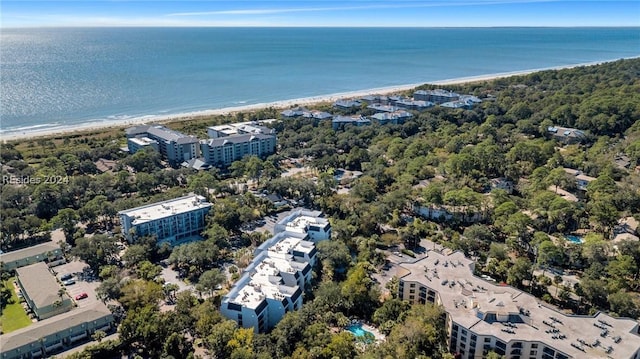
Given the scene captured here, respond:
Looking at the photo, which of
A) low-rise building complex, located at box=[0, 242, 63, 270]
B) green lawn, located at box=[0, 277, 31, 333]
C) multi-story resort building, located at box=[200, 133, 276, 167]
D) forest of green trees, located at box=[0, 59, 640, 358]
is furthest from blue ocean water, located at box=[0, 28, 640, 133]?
green lawn, located at box=[0, 277, 31, 333]

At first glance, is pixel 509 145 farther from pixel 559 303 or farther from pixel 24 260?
pixel 24 260

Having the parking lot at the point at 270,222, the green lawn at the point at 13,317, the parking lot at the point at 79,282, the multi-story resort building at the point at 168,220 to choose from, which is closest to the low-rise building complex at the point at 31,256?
the parking lot at the point at 79,282

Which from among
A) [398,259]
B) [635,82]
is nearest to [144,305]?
[398,259]

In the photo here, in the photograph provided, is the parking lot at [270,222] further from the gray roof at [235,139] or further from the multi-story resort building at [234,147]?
the gray roof at [235,139]

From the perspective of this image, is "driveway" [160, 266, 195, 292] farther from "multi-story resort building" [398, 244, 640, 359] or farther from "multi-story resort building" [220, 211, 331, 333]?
"multi-story resort building" [398, 244, 640, 359]

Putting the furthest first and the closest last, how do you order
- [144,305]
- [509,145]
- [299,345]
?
[509,145]
[144,305]
[299,345]
